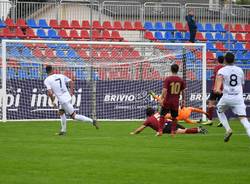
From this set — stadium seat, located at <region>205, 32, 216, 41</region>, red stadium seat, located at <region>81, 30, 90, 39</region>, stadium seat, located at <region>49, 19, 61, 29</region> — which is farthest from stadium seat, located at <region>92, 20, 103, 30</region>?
stadium seat, located at <region>205, 32, 216, 41</region>

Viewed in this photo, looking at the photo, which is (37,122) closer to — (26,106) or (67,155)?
(26,106)

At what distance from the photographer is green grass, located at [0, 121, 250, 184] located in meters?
12.3

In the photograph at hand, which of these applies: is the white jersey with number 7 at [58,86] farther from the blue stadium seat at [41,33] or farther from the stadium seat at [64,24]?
the stadium seat at [64,24]

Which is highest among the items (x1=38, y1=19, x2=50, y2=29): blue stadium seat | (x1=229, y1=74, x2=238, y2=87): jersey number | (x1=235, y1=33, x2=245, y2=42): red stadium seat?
(x1=38, y1=19, x2=50, y2=29): blue stadium seat

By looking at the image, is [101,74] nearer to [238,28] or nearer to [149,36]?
[149,36]

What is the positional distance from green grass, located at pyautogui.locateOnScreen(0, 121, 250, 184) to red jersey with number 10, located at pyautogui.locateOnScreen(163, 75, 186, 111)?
35.3 inches

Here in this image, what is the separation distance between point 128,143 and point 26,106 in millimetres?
11237

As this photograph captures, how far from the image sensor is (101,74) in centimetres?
3041

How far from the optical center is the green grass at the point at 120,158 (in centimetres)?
1227

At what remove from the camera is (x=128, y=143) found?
18766mm

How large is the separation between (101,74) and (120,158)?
1546cm

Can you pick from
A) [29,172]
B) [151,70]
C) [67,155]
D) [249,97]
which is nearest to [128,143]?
[67,155]

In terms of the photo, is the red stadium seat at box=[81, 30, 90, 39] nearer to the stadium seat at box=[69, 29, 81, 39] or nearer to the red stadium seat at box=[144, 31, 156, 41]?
the stadium seat at box=[69, 29, 81, 39]

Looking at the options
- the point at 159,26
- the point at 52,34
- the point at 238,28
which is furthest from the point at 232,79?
the point at 238,28
